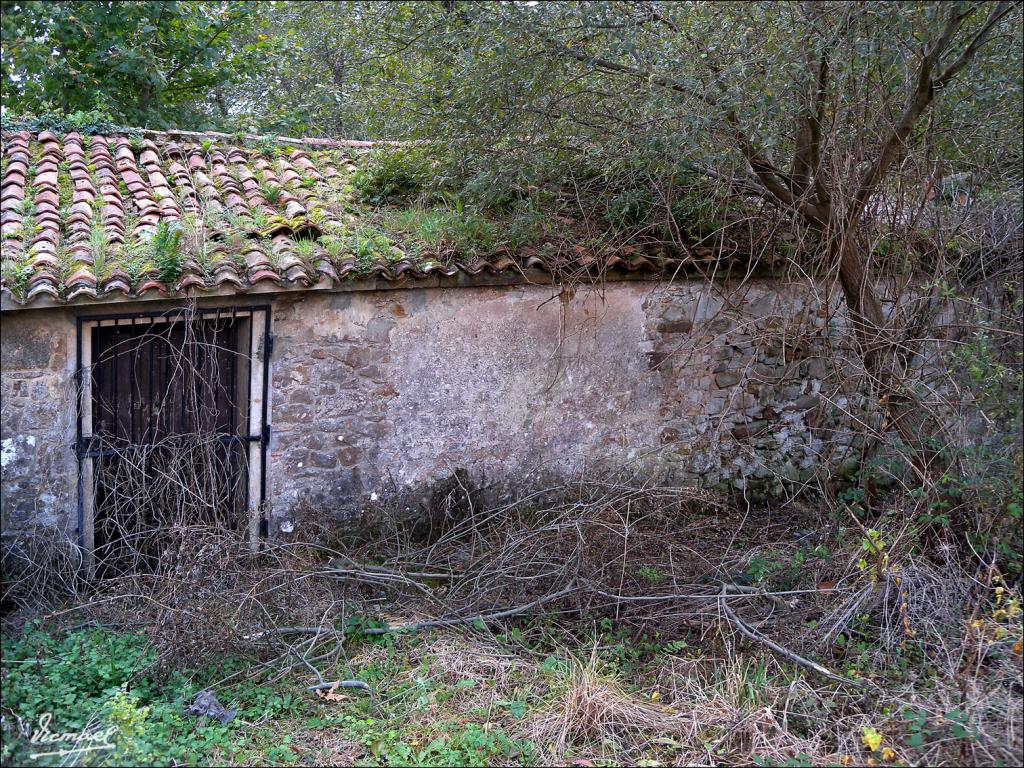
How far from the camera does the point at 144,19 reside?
34.7ft

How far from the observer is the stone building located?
546 cm

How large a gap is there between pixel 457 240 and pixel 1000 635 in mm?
4340

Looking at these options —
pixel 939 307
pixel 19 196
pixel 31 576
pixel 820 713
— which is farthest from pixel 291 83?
pixel 820 713

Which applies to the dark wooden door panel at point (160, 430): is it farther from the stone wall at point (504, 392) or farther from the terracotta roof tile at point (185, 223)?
the terracotta roof tile at point (185, 223)

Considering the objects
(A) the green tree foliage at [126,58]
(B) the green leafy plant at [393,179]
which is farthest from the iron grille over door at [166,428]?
(A) the green tree foliage at [126,58]

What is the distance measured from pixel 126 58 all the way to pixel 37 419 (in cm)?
661

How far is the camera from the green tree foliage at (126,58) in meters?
9.88

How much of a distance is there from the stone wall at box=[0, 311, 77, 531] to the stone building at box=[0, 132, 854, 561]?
0.04 feet

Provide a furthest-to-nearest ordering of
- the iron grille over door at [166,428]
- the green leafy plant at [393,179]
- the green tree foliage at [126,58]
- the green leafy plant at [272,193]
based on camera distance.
A: 1. the green tree foliage at [126,58]
2. the green leafy plant at [393,179]
3. the green leafy plant at [272,193]
4. the iron grille over door at [166,428]

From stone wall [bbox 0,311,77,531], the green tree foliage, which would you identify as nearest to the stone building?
stone wall [bbox 0,311,77,531]

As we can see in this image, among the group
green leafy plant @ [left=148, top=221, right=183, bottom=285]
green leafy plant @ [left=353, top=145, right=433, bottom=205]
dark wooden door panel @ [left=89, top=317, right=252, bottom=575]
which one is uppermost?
green leafy plant @ [left=353, top=145, right=433, bottom=205]

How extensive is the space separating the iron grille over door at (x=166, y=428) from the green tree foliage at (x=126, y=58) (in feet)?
16.5

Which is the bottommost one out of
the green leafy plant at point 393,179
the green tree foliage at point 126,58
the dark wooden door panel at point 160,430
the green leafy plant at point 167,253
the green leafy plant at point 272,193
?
the dark wooden door panel at point 160,430

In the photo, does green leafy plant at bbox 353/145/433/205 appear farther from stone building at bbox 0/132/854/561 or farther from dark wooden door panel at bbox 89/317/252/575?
dark wooden door panel at bbox 89/317/252/575
